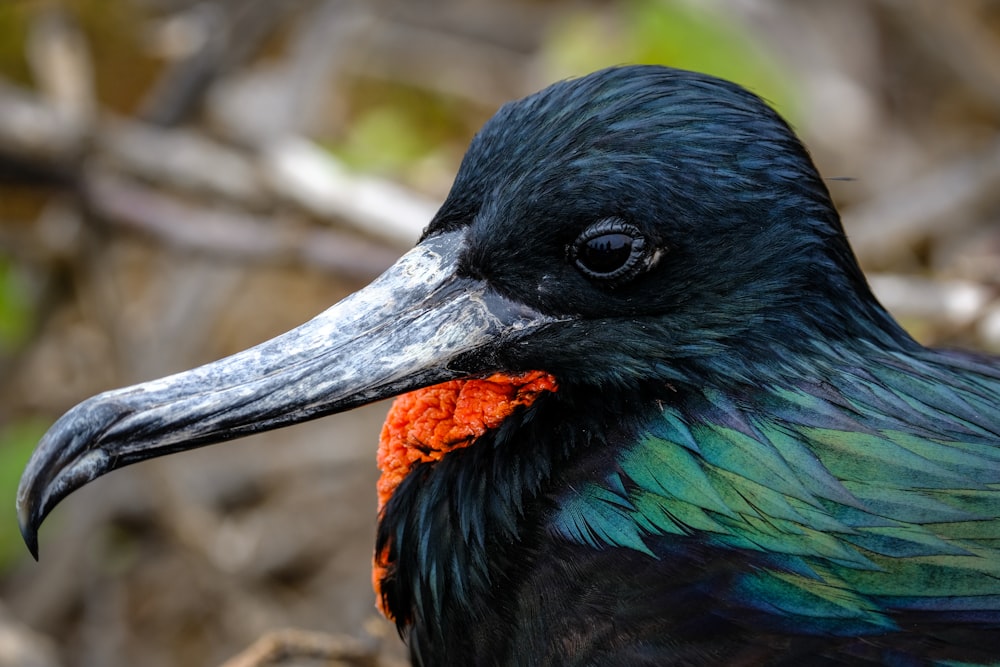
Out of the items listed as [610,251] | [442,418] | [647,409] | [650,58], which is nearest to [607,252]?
[610,251]

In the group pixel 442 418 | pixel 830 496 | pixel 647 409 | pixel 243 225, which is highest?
pixel 243 225

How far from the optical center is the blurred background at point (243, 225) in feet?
9.20

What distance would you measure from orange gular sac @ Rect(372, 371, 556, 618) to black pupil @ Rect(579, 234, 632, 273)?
17cm

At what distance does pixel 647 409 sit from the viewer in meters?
Result: 1.36

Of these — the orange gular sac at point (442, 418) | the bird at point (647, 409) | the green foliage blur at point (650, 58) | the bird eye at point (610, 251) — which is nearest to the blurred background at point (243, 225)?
the green foliage blur at point (650, 58)

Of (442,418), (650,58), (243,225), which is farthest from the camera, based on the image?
(650,58)

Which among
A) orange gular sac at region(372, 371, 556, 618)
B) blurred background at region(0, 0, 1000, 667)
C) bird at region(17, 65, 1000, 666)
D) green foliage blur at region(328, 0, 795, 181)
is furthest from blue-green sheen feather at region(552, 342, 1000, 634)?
green foliage blur at region(328, 0, 795, 181)

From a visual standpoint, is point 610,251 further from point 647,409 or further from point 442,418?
point 442,418

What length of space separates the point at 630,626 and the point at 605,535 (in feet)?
0.32

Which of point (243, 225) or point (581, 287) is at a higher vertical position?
point (243, 225)

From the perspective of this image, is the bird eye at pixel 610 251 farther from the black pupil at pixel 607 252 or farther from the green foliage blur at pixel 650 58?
the green foliage blur at pixel 650 58

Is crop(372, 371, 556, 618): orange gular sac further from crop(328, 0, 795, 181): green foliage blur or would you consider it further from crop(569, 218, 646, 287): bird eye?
crop(328, 0, 795, 181): green foliage blur

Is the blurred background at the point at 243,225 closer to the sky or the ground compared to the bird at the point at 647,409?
closer to the sky

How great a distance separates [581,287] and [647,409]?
0.16m
